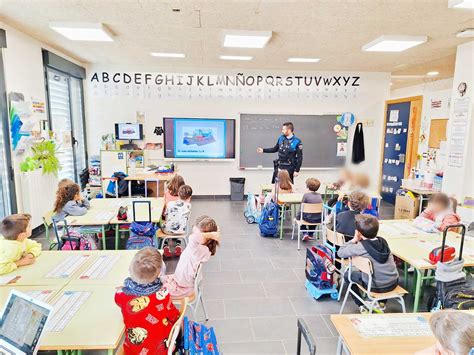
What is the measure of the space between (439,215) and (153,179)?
471 cm

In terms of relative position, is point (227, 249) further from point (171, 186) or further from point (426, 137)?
point (426, 137)

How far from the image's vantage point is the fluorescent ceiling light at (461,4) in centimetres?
325

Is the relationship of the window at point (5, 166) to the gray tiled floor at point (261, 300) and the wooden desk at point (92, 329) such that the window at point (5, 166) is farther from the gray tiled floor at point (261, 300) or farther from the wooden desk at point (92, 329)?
the wooden desk at point (92, 329)

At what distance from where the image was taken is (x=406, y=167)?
746 centimetres

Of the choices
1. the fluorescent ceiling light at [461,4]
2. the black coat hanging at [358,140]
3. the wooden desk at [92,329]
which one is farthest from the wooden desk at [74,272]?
the black coat hanging at [358,140]

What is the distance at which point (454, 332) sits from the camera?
124cm

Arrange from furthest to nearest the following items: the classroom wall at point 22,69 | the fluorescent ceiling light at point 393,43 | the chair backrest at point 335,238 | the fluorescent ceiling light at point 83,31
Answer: the fluorescent ceiling light at point 393,43, the classroom wall at point 22,69, the fluorescent ceiling light at point 83,31, the chair backrest at point 335,238

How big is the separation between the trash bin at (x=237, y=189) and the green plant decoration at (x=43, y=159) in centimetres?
374

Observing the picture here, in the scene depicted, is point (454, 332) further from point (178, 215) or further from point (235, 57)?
point (235, 57)

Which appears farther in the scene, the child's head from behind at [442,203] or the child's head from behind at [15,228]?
the child's head from behind at [442,203]

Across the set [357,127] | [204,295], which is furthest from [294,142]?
[204,295]

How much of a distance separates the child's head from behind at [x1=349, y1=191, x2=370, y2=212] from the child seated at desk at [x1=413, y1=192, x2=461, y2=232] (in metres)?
0.68

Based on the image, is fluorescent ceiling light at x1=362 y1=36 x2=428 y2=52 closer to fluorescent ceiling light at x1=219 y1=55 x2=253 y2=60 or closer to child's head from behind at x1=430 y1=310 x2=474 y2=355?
fluorescent ceiling light at x1=219 y1=55 x2=253 y2=60

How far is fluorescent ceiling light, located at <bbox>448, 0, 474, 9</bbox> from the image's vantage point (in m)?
3.25
